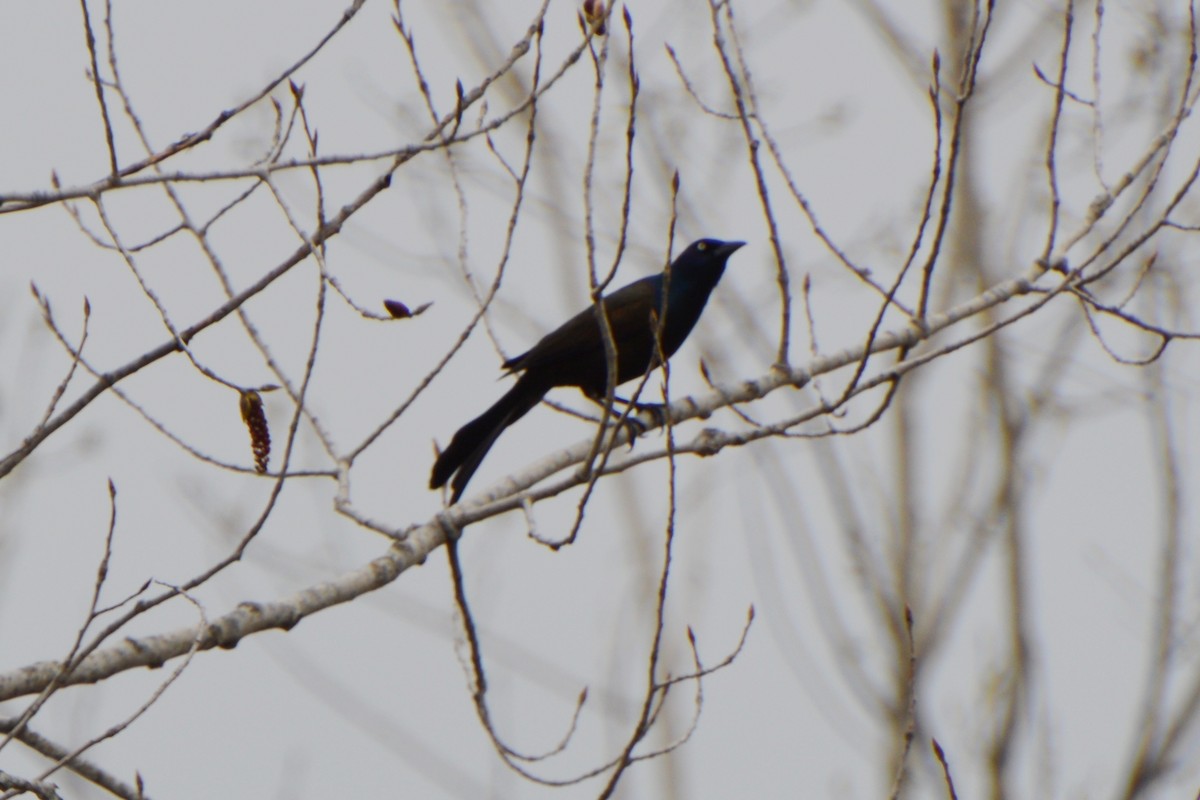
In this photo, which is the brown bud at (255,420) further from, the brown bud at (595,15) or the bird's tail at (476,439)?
the bird's tail at (476,439)

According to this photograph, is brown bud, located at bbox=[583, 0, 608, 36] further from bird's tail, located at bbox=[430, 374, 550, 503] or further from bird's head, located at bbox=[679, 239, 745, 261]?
bird's head, located at bbox=[679, 239, 745, 261]

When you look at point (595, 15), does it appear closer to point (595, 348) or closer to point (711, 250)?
Result: point (595, 348)

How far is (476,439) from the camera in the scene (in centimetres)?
468

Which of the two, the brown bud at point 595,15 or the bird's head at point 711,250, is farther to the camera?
the bird's head at point 711,250

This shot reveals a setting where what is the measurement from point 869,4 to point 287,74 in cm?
726

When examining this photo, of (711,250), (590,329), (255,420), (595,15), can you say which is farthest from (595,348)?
(255,420)

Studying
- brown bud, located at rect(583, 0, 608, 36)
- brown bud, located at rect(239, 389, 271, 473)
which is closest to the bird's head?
brown bud, located at rect(583, 0, 608, 36)

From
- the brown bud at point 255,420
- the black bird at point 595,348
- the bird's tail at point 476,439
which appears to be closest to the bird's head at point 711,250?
the black bird at point 595,348

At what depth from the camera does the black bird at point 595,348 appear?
4621mm

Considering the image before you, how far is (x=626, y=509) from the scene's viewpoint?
10258 millimetres

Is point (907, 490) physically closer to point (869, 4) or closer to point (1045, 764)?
point (1045, 764)

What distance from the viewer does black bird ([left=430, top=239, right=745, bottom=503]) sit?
462 centimetres

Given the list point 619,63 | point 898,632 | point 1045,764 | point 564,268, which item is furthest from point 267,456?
point 564,268

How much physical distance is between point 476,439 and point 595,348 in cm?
101
